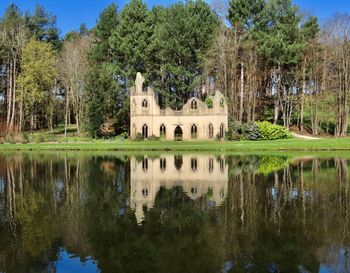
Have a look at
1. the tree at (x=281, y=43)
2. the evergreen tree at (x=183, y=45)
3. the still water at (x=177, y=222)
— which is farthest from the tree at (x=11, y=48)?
the still water at (x=177, y=222)

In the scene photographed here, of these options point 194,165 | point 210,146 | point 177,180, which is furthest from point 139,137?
point 177,180

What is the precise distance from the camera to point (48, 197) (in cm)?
1856

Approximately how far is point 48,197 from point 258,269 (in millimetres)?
11499

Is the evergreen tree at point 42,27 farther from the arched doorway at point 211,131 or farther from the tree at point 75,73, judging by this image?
the arched doorway at point 211,131

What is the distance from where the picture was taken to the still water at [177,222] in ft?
33.6

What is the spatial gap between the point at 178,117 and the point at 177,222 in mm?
43310

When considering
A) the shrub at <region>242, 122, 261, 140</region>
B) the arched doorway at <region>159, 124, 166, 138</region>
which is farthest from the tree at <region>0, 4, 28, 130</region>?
the shrub at <region>242, 122, 261, 140</region>

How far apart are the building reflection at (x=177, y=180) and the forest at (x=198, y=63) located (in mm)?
28794

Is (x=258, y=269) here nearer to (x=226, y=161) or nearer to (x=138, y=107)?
(x=226, y=161)

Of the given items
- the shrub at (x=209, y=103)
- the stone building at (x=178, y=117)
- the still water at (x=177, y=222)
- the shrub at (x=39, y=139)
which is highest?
the shrub at (x=209, y=103)

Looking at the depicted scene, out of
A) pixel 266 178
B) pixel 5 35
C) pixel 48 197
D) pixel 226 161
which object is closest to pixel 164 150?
pixel 226 161

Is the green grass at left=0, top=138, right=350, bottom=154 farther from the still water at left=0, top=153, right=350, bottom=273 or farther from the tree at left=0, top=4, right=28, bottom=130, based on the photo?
the still water at left=0, top=153, right=350, bottom=273

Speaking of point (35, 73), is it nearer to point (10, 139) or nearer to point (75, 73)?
point (75, 73)

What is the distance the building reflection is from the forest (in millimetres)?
28794
